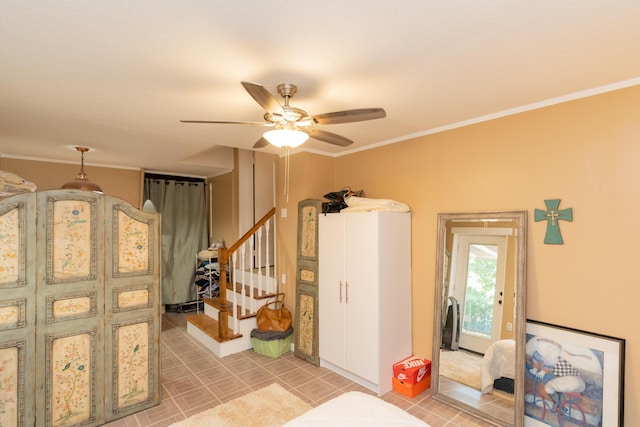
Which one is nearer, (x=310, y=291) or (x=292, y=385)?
(x=292, y=385)

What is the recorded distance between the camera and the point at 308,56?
178 cm

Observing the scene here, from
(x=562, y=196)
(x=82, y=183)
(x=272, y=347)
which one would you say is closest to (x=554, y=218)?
(x=562, y=196)

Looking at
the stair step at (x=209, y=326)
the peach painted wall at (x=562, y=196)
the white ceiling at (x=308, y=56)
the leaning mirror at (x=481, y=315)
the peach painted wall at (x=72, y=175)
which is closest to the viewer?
the white ceiling at (x=308, y=56)

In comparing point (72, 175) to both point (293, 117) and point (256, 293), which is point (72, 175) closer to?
point (256, 293)

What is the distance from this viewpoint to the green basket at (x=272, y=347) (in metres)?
3.79

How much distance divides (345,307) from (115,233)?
216 cm

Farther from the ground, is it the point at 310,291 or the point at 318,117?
the point at 318,117

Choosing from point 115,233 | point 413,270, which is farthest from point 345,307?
point 115,233

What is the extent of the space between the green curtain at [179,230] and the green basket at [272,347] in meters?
2.51

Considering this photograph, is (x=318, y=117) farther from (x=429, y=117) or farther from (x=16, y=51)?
(x=16, y=51)

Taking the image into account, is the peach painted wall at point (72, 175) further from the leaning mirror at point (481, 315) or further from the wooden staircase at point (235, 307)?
the leaning mirror at point (481, 315)

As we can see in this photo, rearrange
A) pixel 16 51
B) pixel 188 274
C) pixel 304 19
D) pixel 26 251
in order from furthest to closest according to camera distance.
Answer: pixel 188 274 < pixel 26 251 < pixel 16 51 < pixel 304 19

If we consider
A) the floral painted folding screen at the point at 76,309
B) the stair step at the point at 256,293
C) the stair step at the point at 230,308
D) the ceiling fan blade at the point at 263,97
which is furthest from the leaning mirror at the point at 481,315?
the floral painted folding screen at the point at 76,309

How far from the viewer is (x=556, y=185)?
2.44m
